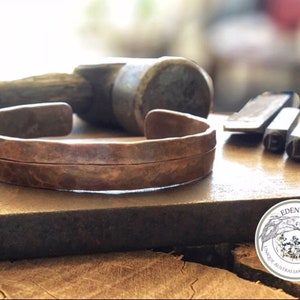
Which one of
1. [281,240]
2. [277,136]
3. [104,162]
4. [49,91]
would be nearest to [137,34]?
[49,91]

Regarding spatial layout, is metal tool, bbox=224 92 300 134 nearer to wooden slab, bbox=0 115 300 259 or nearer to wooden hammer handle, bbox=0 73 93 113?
wooden slab, bbox=0 115 300 259

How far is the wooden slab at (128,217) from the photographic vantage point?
2.76ft

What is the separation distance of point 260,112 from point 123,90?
1.29 ft

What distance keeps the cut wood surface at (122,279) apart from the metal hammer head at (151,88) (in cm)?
63

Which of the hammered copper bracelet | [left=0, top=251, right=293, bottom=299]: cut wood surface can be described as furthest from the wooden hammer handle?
[left=0, top=251, right=293, bottom=299]: cut wood surface

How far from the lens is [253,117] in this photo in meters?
1.41

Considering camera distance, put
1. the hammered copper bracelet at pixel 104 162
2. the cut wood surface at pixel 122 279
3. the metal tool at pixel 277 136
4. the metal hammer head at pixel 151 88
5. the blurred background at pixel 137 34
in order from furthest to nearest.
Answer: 1. the blurred background at pixel 137 34
2. the metal hammer head at pixel 151 88
3. the metal tool at pixel 277 136
4. the hammered copper bracelet at pixel 104 162
5. the cut wood surface at pixel 122 279

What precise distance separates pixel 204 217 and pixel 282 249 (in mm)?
137

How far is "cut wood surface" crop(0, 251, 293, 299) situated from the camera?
0.75m

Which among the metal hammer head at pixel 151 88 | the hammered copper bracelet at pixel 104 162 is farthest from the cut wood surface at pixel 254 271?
the metal hammer head at pixel 151 88

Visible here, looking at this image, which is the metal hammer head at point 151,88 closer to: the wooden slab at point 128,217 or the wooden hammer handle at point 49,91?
the wooden hammer handle at point 49,91

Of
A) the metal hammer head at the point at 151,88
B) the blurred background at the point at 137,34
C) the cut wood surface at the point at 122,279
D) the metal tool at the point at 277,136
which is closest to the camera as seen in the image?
the cut wood surface at the point at 122,279

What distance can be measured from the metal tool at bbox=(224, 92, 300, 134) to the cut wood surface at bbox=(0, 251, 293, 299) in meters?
0.56

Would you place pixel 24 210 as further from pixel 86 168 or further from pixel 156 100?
pixel 156 100
